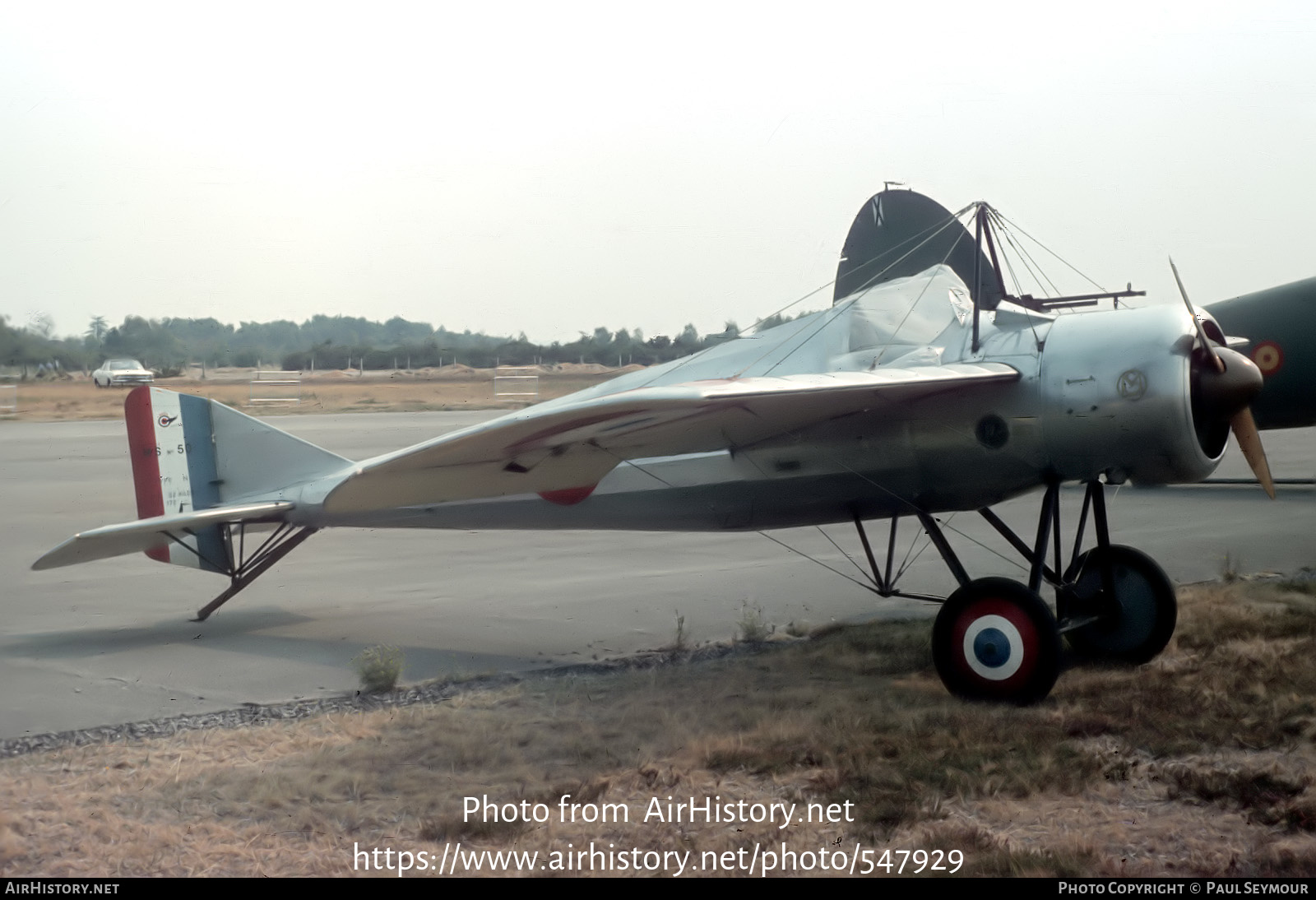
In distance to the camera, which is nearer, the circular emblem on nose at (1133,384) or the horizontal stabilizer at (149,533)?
the circular emblem on nose at (1133,384)

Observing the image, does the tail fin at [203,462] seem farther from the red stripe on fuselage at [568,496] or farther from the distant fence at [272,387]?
the distant fence at [272,387]

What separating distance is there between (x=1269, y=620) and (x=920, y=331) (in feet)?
10.9

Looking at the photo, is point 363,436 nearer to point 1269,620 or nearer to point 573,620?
point 573,620

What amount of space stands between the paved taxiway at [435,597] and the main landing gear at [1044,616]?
2149 mm

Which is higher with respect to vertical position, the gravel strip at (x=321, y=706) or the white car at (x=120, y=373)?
the white car at (x=120, y=373)

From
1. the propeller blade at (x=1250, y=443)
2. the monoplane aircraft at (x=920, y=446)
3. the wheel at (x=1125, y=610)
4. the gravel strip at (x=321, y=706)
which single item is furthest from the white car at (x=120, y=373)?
the propeller blade at (x=1250, y=443)

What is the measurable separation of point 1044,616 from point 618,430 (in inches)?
98.0

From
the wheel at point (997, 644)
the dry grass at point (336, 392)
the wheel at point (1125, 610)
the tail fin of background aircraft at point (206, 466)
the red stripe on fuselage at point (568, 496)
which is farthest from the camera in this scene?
the dry grass at point (336, 392)

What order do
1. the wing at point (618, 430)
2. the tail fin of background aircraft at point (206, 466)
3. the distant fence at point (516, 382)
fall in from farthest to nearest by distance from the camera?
the distant fence at point (516, 382) → the tail fin of background aircraft at point (206, 466) → the wing at point (618, 430)

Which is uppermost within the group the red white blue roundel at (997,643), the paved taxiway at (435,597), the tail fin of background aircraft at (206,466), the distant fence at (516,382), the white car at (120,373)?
the white car at (120,373)

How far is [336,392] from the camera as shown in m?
27.2

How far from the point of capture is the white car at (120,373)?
15.3 m
